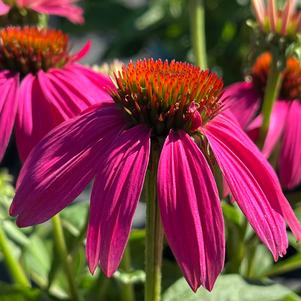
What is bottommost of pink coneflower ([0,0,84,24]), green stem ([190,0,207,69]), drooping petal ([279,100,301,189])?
drooping petal ([279,100,301,189])

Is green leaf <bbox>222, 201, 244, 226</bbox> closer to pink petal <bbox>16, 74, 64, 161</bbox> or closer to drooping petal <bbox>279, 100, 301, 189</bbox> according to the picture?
drooping petal <bbox>279, 100, 301, 189</bbox>

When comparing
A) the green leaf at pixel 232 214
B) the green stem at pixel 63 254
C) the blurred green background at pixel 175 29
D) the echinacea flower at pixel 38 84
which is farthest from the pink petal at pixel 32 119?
the blurred green background at pixel 175 29

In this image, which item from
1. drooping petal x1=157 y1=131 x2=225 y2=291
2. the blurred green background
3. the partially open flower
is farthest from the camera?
the blurred green background

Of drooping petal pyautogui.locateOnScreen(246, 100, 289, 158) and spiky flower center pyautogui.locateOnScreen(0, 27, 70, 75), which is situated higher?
spiky flower center pyautogui.locateOnScreen(0, 27, 70, 75)

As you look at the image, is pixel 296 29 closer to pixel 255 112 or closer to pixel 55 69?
pixel 255 112

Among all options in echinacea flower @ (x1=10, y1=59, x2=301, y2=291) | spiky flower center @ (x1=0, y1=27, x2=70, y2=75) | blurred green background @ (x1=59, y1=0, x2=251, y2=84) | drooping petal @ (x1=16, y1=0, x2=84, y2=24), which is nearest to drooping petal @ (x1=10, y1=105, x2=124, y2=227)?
echinacea flower @ (x1=10, y1=59, x2=301, y2=291)

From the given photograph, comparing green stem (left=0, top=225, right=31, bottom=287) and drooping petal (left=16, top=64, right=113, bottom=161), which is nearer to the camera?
drooping petal (left=16, top=64, right=113, bottom=161)

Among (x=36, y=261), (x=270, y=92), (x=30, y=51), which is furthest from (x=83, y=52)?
(x=36, y=261)
